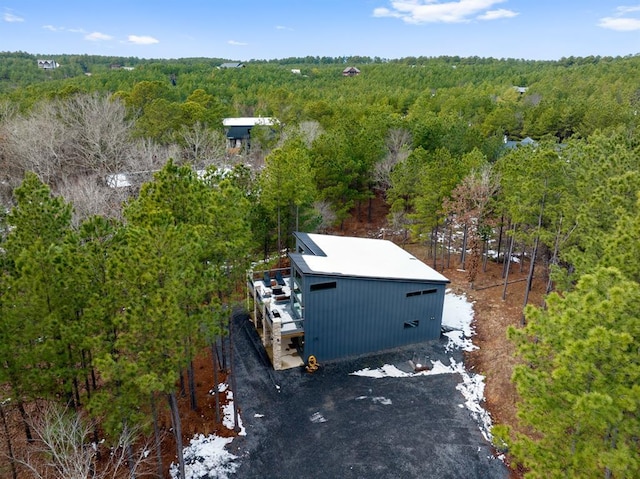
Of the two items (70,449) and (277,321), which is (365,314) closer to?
(277,321)

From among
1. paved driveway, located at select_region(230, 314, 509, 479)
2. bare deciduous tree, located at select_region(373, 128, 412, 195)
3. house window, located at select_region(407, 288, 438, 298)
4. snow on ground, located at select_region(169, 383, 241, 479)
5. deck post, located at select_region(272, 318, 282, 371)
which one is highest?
bare deciduous tree, located at select_region(373, 128, 412, 195)

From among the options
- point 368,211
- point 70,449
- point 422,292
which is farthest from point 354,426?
point 368,211

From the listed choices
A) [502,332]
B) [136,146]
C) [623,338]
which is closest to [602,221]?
[502,332]

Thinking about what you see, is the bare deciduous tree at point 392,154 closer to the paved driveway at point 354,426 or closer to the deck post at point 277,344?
the deck post at point 277,344

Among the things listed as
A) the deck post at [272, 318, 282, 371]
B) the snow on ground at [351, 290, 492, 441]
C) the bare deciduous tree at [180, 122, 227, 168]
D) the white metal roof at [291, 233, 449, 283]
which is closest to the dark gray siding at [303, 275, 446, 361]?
the white metal roof at [291, 233, 449, 283]

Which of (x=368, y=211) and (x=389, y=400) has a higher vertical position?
(x=368, y=211)

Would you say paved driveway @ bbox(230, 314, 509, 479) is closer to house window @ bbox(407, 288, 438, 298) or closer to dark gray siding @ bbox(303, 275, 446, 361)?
dark gray siding @ bbox(303, 275, 446, 361)
